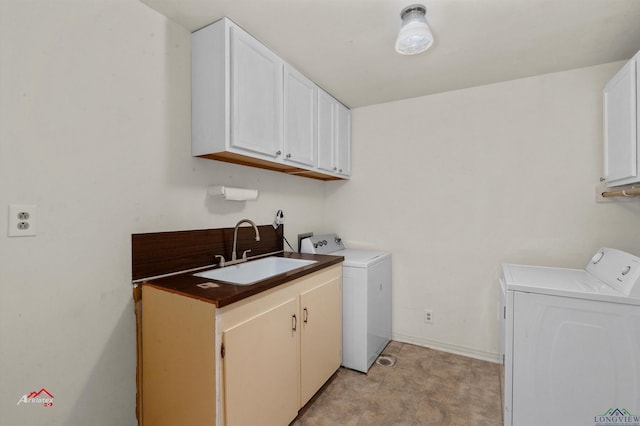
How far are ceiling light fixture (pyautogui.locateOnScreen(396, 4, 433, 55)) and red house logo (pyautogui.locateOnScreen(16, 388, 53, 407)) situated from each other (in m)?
Result: 2.30

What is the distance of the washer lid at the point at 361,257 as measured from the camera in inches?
88.3

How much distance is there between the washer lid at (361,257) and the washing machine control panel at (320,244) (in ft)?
0.24

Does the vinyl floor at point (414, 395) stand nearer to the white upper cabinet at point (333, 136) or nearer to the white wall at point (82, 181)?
the white wall at point (82, 181)

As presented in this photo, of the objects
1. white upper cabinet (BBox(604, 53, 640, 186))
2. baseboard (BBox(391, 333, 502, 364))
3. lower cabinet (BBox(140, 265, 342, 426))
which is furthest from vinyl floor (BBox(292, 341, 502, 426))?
white upper cabinet (BBox(604, 53, 640, 186))

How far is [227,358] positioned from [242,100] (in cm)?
133

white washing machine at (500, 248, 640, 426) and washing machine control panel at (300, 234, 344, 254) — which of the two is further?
washing machine control panel at (300, 234, 344, 254)

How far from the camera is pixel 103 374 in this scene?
4.46 ft

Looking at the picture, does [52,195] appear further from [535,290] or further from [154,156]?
[535,290]

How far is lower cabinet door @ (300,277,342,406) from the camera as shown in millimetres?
1747

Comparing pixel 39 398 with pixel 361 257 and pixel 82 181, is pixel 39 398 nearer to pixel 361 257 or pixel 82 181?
pixel 82 181

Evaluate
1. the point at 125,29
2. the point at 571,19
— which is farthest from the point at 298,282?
the point at 571,19

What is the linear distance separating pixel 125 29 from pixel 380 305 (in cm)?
247

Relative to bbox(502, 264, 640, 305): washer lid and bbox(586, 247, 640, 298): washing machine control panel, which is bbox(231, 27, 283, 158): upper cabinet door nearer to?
bbox(502, 264, 640, 305): washer lid

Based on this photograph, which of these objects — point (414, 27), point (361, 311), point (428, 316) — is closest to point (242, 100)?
point (414, 27)
